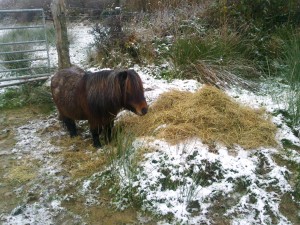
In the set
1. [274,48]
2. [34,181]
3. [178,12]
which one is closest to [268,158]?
[34,181]

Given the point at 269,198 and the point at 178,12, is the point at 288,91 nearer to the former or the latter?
the point at 269,198

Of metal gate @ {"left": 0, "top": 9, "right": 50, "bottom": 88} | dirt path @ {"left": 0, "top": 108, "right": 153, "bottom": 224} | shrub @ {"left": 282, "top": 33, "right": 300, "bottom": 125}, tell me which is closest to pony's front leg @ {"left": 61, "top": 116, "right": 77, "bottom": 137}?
dirt path @ {"left": 0, "top": 108, "right": 153, "bottom": 224}

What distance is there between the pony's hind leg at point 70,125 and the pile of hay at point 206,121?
682 millimetres

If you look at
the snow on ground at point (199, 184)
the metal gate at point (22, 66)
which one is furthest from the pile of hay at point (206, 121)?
the metal gate at point (22, 66)

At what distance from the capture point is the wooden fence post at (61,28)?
18.1ft

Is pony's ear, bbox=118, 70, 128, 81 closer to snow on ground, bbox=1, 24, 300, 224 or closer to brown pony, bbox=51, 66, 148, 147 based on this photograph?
brown pony, bbox=51, 66, 148, 147

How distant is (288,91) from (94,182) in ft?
9.57

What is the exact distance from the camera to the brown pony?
3467mm

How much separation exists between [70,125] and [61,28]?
2113mm

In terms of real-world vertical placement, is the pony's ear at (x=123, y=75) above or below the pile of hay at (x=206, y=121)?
above

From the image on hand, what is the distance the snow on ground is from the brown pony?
18.4 inches

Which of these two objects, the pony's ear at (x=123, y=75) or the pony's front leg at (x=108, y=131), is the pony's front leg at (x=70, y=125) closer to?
the pony's front leg at (x=108, y=131)

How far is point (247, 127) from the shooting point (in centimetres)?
390

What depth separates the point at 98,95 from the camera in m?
3.56
